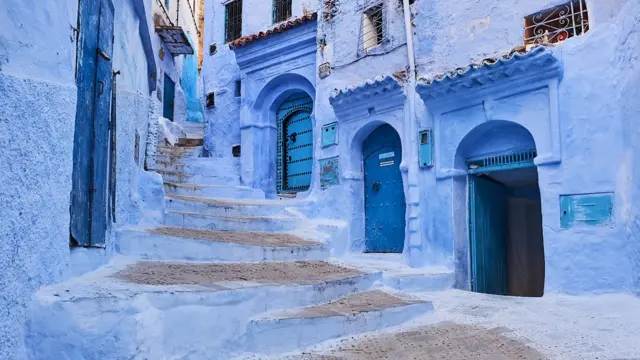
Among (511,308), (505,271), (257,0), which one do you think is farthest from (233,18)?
(511,308)

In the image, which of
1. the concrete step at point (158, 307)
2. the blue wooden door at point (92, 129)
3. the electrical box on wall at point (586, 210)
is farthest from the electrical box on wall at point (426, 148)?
the blue wooden door at point (92, 129)

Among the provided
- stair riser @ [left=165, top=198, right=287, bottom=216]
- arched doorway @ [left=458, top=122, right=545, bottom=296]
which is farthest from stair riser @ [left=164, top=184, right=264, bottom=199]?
arched doorway @ [left=458, top=122, right=545, bottom=296]

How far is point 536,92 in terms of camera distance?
6488 millimetres

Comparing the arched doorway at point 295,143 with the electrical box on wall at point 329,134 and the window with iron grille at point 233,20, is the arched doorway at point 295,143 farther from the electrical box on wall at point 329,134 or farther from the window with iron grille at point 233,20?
the window with iron grille at point 233,20

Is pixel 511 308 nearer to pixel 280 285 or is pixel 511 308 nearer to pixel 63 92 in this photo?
pixel 280 285

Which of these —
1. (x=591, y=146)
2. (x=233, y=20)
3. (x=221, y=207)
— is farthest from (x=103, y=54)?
(x=233, y=20)

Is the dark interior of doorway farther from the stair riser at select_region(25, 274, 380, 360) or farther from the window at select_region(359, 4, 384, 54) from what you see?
the stair riser at select_region(25, 274, 380, 360)

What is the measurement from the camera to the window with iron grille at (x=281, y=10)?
11031 mm

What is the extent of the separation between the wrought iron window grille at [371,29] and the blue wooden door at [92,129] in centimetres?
568

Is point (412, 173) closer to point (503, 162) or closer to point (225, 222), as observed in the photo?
point (503, 162)

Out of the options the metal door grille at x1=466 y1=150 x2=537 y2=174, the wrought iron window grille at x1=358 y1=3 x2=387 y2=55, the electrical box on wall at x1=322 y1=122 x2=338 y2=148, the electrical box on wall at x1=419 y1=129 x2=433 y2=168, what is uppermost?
the wrought iron window grille at x1=358 y1=3 x2=387 y2=55

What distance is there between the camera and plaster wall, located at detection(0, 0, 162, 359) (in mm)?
2326

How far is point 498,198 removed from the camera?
8172 millimetres

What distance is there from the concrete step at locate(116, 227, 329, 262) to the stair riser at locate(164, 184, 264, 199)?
2253 mm
